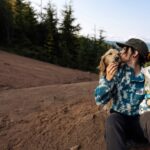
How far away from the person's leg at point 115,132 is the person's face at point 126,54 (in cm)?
55

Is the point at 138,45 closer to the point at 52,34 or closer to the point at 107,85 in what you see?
the point at 107,85

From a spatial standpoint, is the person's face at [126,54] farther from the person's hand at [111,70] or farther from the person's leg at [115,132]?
the person's leg at [115,132]

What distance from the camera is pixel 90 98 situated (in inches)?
239

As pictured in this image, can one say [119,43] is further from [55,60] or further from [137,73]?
[55,60]

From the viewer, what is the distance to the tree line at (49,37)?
1149 inches

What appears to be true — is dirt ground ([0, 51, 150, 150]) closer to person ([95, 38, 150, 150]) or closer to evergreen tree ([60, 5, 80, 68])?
person ([95, 38, 150, 150])

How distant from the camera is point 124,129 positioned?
388 centimetres

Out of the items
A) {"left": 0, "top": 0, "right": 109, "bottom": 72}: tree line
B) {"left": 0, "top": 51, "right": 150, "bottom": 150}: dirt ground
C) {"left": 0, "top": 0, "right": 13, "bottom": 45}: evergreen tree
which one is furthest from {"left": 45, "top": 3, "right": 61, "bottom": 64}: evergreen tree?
{"left": 0, "top": 51, "right": 150, "bottom": 150}: dirt ground

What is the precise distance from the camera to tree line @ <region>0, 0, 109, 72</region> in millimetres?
29188

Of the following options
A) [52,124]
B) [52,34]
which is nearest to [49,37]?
[52,34]

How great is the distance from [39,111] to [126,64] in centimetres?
179

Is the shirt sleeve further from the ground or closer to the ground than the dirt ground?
further from the ground

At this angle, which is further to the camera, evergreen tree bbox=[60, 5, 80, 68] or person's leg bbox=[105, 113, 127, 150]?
evergreen tree bbox=[60, 5, 80, 68]

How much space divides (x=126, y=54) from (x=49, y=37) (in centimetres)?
2621
